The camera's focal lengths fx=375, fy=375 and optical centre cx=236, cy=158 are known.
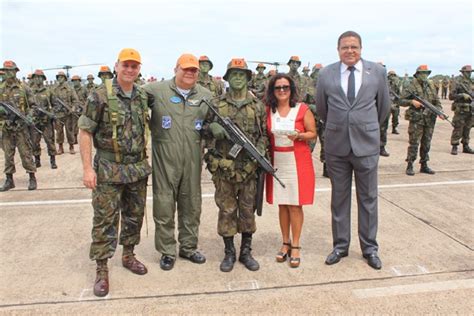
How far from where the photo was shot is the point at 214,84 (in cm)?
1030

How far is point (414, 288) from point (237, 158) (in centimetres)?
182

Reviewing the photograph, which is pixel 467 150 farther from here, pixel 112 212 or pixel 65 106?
pixel 65 106

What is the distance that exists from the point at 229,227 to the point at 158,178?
787mm

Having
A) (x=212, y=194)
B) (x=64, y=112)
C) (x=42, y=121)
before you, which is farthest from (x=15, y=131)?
(x=64, y=112)

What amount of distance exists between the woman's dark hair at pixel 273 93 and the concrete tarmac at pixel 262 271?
150cm

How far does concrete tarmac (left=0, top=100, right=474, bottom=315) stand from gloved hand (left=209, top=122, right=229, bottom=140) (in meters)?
1.25

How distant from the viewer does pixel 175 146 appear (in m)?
3.34

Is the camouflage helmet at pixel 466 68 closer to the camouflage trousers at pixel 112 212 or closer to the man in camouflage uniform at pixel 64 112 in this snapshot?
the camouflage trousers at pixel 112 212

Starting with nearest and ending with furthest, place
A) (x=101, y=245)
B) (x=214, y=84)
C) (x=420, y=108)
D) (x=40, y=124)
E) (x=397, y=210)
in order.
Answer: (x=101, y=245)
(x=397, y=210)
(x=420, y=108)
(x=40, y=124)
(x=214, y=84)

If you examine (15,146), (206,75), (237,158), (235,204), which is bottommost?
(235,204)

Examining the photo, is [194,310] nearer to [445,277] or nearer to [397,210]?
A: [445,277]

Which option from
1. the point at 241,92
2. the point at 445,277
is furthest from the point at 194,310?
the point at 445,277

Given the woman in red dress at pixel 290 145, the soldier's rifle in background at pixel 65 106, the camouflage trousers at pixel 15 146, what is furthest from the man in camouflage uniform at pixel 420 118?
the soldier's rifle in background at pixel 65 106

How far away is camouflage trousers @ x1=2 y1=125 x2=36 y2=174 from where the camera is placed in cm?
614
